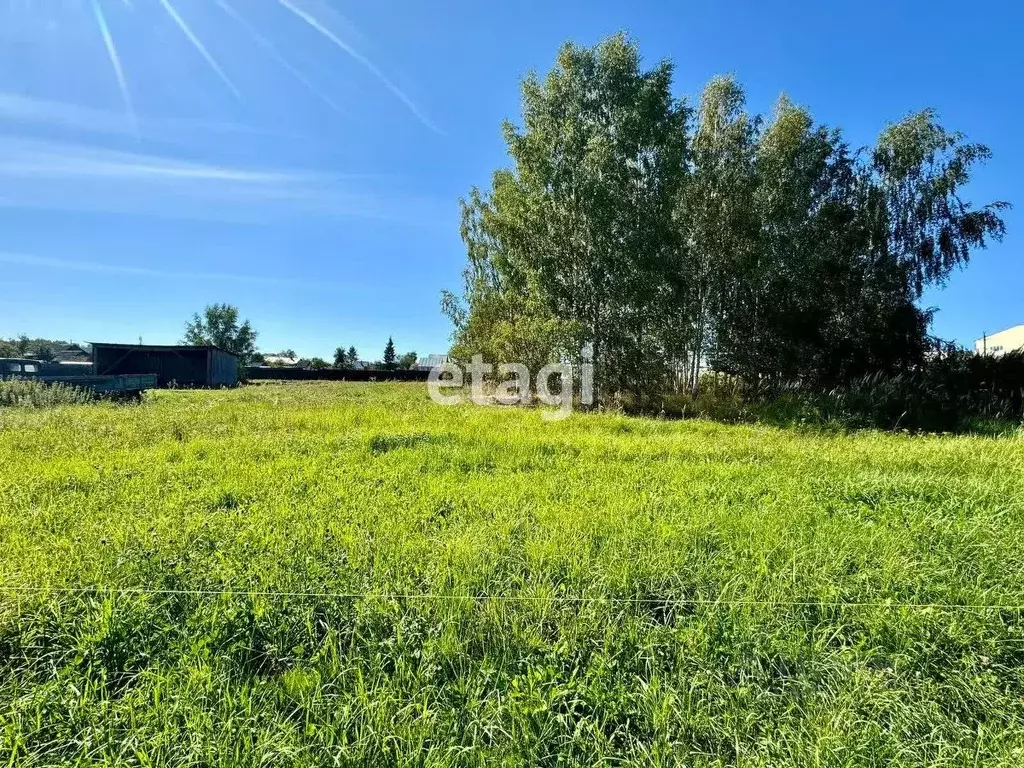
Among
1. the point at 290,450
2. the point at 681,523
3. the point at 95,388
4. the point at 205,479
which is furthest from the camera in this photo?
the point at 95,388

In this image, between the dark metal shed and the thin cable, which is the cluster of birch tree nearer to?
the thin cable

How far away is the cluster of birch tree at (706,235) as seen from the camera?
43.0ft

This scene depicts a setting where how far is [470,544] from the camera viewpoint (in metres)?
3.03

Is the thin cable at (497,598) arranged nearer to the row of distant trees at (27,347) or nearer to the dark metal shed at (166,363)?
the dark metal shed at (166,363)

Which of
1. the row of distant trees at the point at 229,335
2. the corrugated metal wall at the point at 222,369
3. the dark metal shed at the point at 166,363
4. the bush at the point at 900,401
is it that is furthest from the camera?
the row of distant trees at the point at 229,335

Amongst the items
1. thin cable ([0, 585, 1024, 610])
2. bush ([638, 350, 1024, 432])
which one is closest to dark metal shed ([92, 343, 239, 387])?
bush ([638, 350, 1024, 432])

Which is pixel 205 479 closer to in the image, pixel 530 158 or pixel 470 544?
pixel 470 544

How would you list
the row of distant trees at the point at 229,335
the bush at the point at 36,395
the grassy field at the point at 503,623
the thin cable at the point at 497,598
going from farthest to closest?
the row of distant trees at the point at 229,335
the bush at the point at 36,395
the thin cable at the point at 497,598
the grassy field at the point at 503,623

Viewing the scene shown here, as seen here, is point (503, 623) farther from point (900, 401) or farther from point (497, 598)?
point (900, 401)

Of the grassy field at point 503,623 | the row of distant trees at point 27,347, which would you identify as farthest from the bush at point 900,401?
the row of distant trees at point 27,347

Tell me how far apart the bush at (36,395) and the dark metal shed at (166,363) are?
46.0 ft

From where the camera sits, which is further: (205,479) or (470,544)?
(205,479)

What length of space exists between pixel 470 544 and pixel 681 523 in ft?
5.41

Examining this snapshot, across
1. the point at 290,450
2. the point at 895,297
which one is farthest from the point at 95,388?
the point at 895,297
